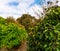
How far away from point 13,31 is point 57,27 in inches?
566

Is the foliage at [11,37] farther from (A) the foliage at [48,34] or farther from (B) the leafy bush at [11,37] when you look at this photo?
(A) the foliage at [48,34]

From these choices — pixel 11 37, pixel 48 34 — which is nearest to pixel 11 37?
pixel 11 37

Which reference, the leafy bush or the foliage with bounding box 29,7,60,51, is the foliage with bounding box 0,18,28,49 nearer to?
the leafy bush

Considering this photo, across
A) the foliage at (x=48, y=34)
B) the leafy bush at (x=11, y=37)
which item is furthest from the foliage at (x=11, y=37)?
the foliage at (x=48, y=34)

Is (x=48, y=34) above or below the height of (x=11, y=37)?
below

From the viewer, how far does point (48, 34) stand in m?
5.45

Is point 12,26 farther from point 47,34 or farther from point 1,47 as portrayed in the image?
point 47,34

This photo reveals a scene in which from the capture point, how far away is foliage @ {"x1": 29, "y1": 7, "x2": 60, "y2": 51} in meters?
5.30

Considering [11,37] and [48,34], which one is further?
[11,37]

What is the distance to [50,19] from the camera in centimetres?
597

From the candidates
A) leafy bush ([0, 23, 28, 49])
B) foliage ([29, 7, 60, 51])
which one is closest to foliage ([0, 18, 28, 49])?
leafy bush ([0, 23, 28, 49])

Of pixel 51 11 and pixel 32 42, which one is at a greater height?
pixel 51 11

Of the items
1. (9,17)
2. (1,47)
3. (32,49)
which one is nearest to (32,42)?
(32,49)

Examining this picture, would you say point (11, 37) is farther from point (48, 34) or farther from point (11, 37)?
point (48, 34)
